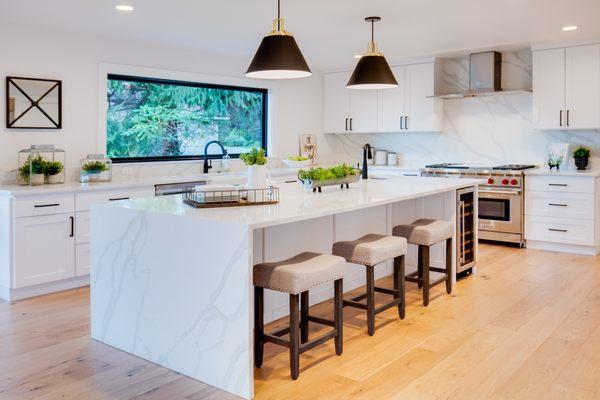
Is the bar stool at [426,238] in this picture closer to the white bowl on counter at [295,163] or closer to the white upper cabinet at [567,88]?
the white upper cabinet at [567,88]

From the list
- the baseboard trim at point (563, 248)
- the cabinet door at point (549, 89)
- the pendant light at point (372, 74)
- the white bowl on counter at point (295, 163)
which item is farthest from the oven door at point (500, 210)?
the pendant light at point (372, 74)

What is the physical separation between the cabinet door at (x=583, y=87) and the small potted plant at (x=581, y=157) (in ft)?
0.98

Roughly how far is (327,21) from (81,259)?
288 centimetres

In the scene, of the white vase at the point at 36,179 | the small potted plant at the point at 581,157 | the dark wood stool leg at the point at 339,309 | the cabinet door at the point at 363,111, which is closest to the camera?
the dark wood stool leg at the point at 339,309

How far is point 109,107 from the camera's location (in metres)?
5.80

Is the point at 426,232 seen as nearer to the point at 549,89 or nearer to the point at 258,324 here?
the point at 258,324

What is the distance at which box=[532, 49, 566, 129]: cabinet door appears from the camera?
610cm

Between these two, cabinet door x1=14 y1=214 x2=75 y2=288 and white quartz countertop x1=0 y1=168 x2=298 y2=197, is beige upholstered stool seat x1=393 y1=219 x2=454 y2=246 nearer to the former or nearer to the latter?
white quartz countertop x1=0 y1=168 x2=298 y2=197

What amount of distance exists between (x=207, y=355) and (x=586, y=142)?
5201mm

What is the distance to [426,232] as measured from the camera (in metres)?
4.13

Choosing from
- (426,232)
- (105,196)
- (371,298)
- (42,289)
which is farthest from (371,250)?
(42,289)

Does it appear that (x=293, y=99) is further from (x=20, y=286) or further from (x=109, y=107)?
(x=20, y=286)

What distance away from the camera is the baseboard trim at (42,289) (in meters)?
4.43

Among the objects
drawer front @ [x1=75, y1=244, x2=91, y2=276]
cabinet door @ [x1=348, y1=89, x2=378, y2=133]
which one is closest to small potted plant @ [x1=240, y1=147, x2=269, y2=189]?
drawer front @ [x1=75, y1=244, x2=91, y2=276]
